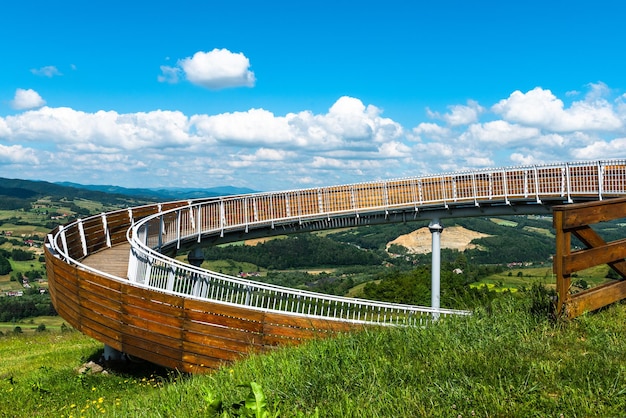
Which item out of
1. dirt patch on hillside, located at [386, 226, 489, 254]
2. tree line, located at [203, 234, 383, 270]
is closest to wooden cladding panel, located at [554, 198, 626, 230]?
tree line, located at [203, 234, 383, 270]

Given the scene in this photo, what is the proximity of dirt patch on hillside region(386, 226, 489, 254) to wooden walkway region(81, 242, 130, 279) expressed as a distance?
15728 centimetres

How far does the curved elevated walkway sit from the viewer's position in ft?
Answer: 29.3

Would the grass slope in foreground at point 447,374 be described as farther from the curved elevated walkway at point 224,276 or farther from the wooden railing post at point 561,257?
the curved elevated walkway at point 224,276

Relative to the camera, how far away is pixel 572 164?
66.8 ft

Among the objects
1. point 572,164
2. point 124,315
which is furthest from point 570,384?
point 572,164

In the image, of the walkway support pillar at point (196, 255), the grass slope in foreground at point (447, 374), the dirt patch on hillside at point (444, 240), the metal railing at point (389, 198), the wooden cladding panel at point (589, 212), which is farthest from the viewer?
the dirt patch on hillside at point (444, 240)

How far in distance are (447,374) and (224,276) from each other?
19.8 ft

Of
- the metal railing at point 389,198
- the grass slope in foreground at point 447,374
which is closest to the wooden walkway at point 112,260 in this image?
the metal railing at point 389,198

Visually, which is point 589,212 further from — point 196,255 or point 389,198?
point 196,255

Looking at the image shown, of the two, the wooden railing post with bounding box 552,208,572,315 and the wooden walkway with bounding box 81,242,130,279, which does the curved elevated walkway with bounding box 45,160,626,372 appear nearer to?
the wooden walkway with bounding box 81,242,130,279

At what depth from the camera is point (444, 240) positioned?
176125mm

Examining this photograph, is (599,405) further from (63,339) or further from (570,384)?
(63,339)

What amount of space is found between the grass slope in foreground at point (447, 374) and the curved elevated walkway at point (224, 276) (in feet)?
3.00

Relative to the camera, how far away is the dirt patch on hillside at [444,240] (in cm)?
17194
